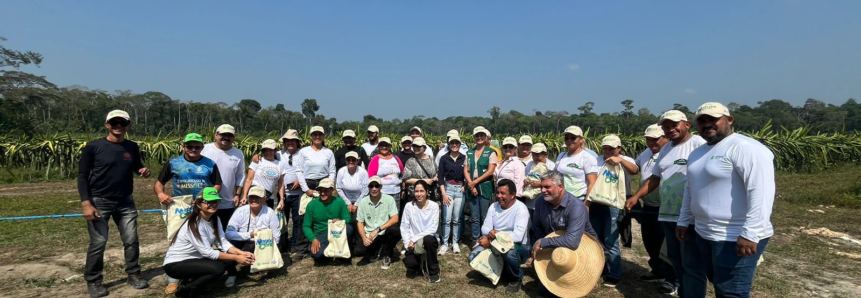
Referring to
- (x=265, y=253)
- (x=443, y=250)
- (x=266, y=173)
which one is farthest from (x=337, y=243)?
(x=443, y=250)

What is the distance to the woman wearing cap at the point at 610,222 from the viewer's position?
13.1ft

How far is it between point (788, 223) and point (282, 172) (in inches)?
331

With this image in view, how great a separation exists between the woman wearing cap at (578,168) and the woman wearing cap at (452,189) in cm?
145

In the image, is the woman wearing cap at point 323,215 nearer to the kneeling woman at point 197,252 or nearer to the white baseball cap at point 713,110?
Result: the kneeling woman at point 197,252

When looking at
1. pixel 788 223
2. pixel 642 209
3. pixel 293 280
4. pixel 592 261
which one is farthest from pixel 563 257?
pixel 788 223

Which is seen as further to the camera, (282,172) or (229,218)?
(282,172)

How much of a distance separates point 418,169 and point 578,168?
2.15 m

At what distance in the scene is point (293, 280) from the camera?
4.27 meters

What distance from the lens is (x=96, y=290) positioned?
373 centimetres

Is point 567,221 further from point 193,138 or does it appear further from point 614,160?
point 193,138

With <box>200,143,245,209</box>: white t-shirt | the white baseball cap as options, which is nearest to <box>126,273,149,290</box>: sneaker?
<box>200,143,245,209</box>: white t-shirt

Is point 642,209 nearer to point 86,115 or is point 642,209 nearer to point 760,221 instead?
point 760,221

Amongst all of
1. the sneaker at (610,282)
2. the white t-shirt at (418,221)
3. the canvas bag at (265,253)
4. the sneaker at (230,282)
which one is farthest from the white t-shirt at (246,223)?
the sneaker at (610,282)

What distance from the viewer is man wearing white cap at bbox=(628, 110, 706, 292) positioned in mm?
3266
